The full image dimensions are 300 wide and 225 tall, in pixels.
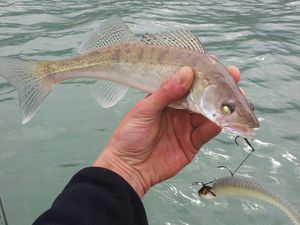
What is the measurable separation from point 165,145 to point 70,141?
7.43 ft

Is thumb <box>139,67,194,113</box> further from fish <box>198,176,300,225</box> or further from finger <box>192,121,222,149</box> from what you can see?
fish <box>198,176,300,225</box>

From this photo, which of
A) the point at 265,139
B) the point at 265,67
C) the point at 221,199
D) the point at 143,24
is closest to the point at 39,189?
the point at 221,199

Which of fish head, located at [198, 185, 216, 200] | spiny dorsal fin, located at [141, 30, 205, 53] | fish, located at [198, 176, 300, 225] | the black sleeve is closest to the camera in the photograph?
the black sleeve

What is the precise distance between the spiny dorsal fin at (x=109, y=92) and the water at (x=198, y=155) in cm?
150

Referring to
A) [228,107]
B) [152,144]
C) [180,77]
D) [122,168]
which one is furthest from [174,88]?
[122,168]

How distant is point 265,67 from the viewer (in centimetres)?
728

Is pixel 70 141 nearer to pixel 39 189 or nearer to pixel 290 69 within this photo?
pixel 39 189

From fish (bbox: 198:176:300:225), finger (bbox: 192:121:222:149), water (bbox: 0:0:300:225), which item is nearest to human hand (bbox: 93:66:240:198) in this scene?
finger (bbox: 192:121:222:149)

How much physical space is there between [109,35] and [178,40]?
54cm

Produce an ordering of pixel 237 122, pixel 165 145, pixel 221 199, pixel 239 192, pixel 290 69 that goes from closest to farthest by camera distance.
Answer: pixel 237 122 → pixel 239 192 → pixel 165 145 → pixel 221 199 → pixel 290 69

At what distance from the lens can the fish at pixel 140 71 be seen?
7.82 ft

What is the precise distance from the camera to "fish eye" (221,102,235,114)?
233 cm

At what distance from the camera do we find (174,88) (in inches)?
97.3

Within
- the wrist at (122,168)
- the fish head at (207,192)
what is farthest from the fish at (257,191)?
the wrist at (122,168)
